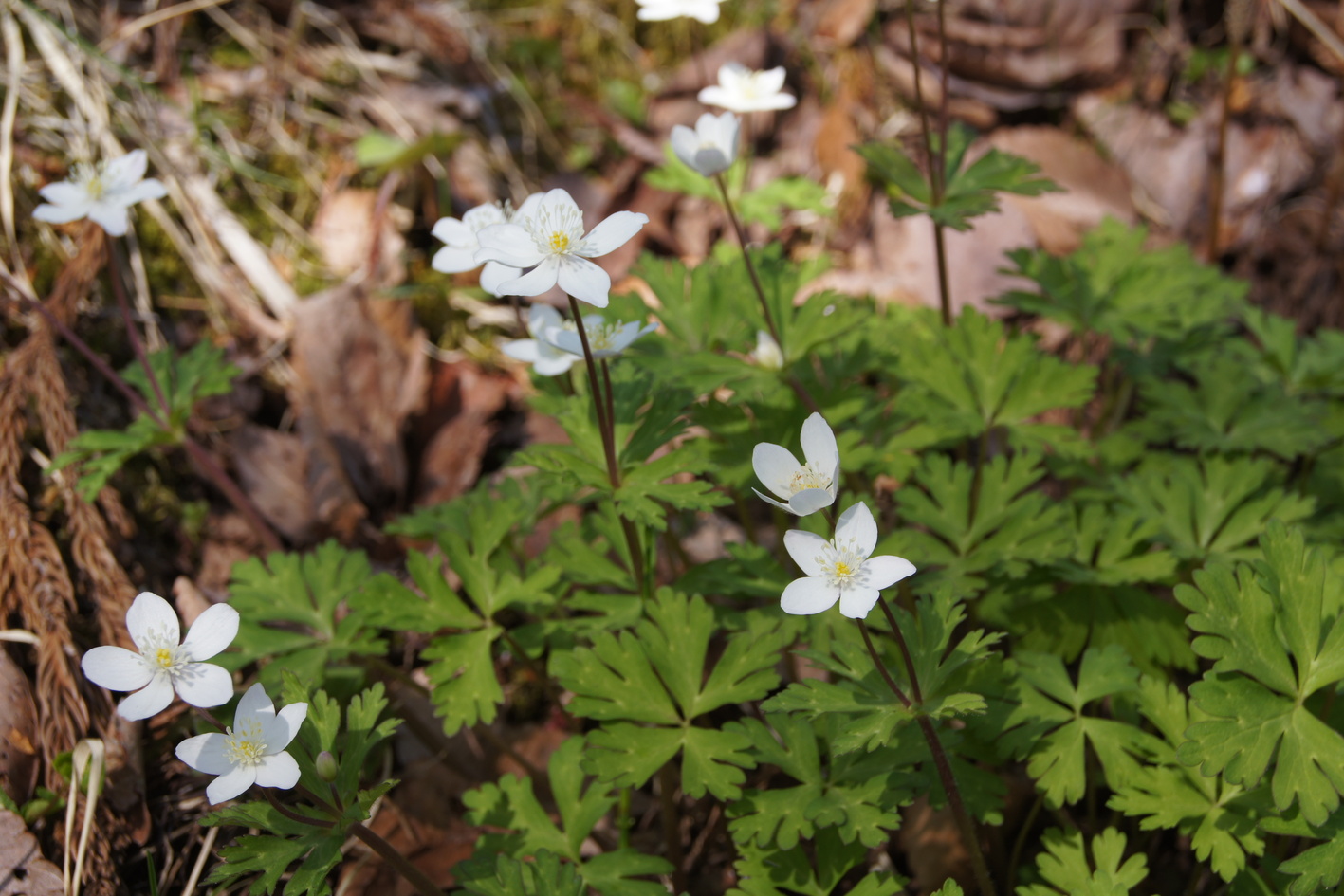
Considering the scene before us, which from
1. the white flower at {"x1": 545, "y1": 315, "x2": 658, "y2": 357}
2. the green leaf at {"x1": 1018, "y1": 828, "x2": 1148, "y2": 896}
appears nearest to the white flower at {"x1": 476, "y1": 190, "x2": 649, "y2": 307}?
the white flower at {"x1": 545, "y1": 315, "x2": 658, "y2": 357}

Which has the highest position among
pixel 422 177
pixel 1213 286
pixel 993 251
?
pixel 422 177

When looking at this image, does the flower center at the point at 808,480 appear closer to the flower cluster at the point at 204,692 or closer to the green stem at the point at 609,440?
the green stem at the point at 609,440

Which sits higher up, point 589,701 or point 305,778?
point 305,778

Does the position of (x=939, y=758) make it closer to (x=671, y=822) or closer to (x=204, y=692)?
(x=671, y=822)

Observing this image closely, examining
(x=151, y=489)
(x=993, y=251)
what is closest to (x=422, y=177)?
(x=151, y=489)

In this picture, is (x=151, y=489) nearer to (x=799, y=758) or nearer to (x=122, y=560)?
(x=122, y=560)

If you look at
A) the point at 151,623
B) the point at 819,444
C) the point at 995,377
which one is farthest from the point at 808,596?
the point at 995,377
